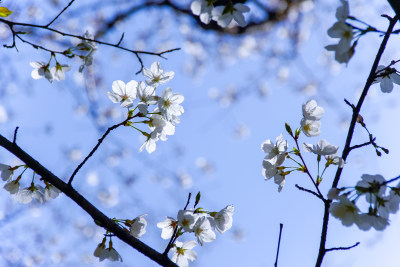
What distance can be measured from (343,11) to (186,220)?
91 centimetres

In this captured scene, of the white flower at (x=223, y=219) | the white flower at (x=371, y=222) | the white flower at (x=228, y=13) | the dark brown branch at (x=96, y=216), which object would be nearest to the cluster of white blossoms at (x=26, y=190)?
the dark brown branch at (x=96, y=216)

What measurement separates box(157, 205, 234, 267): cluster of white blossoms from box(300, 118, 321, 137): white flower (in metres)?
0.48

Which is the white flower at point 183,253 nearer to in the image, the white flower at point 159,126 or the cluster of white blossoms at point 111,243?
the cluster of white blossoms at point 111,243

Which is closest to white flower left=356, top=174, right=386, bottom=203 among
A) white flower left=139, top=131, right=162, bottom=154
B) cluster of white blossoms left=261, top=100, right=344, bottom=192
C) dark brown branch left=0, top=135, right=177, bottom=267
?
cluster of white blossoms left=261, top=100, right=344, bottom=192

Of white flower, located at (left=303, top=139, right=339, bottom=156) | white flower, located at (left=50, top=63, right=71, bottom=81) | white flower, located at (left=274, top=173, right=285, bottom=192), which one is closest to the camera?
white flower, located at (left=303, top=139, right=339, bottom=156)

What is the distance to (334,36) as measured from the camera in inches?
47.0

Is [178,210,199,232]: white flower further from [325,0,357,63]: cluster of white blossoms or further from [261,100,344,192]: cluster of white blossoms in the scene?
[325,0,357,63]: cluster of white blossoms

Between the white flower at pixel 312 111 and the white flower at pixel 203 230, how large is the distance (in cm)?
65

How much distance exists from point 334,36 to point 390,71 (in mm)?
379

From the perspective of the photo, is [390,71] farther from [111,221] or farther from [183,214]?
[111,221]

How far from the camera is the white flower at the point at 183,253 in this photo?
168 centimetres

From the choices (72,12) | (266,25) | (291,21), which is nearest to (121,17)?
(72,12)

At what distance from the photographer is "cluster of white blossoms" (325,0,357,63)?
1.14 m

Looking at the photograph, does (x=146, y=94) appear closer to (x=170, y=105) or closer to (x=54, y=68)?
(x=170, y=105)
